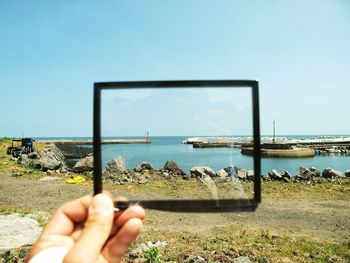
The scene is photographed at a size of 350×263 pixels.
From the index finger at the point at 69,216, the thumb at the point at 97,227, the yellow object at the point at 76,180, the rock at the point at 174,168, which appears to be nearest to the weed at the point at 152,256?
the rock at the point at 174,168

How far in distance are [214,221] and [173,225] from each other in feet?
5.81

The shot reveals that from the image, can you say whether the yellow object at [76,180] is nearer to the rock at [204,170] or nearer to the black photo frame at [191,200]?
the rock at [204,170]

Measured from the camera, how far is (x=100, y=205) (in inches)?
82.0

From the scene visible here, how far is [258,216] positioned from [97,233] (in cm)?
1275

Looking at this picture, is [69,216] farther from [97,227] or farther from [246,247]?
[246,247]

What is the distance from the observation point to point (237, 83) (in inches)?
77.5

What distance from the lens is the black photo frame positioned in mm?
1952

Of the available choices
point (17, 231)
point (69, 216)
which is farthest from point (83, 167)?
point (69, 216)

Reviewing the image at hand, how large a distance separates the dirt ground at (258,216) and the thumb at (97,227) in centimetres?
794

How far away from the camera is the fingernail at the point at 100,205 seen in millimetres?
2068

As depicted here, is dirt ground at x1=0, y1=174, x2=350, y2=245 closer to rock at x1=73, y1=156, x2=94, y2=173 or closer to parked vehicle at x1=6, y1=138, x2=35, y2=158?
rock at x1=73, y1=156, x2=94, y2=173

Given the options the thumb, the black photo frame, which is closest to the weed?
the thumb

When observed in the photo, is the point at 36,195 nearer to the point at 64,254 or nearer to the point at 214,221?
the point at 214,221

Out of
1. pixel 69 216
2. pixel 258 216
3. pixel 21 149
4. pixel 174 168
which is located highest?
pixel 69 216
